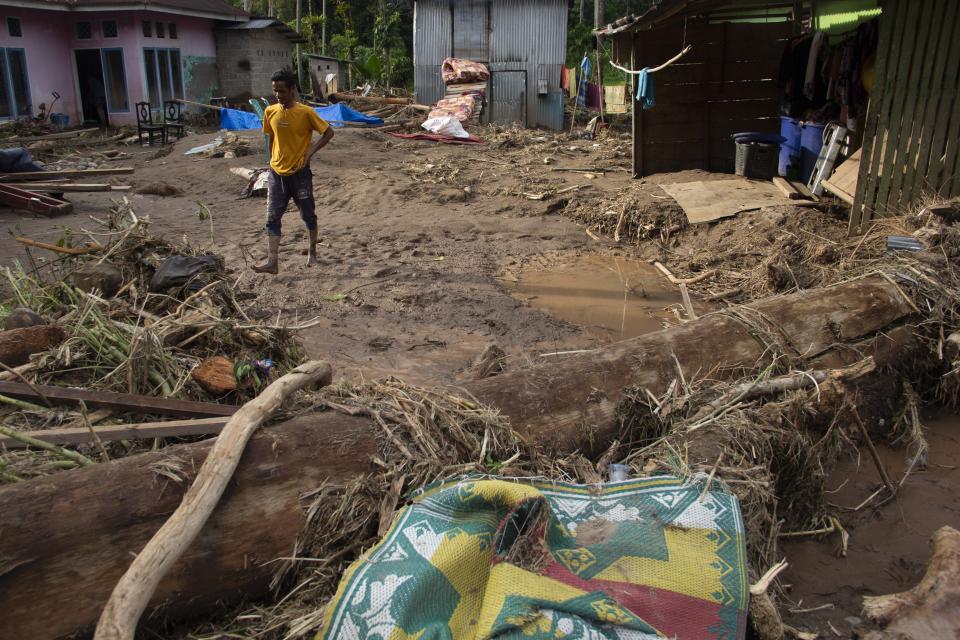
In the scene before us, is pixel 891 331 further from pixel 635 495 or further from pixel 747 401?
pixel 635 495

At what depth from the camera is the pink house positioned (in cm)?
1716

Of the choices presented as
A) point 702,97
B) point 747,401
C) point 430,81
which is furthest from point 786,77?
point 430,81

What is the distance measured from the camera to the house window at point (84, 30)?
18.7 meters

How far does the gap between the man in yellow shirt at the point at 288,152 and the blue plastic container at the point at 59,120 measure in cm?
1452

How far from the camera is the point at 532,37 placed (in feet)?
64.1

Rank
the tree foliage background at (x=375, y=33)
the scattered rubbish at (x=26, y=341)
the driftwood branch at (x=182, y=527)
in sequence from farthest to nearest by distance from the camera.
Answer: the tree foliage background at (x=375, y=33) → the scattered rubbish at (x=26, y=341) → the driftwood branch at (x=182, y=527)

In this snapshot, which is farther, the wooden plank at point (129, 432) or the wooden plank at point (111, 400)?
the wooden plank at point (111, 400)

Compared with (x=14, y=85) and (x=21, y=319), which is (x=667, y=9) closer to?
(x=21, y=319)

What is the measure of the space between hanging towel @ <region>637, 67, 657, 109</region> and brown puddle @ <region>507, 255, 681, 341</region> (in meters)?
3.55

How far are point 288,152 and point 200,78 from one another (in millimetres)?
17320

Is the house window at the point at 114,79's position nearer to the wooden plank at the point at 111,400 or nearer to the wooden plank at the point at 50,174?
the wooden plank at the point at 50,174

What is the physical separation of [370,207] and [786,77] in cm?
627

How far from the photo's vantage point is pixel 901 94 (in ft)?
20.6

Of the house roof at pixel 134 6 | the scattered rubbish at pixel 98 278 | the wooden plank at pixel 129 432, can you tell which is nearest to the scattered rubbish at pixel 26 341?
the scattered rubbish at pixel 98 278
